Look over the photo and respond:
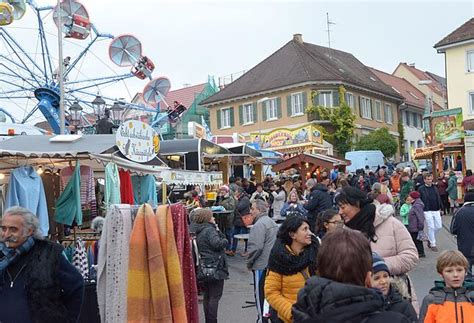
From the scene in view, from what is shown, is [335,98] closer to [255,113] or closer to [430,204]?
[255,113]

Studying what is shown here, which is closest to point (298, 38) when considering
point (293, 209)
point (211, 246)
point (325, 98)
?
point (325, 98)

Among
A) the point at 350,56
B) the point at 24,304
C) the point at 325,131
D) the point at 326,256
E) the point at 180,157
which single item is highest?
the point at 350,56

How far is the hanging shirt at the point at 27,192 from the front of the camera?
6801 millimetres

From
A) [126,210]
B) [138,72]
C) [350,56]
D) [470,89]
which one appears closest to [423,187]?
[126,210]

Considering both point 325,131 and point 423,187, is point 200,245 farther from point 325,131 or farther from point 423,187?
point 325,131

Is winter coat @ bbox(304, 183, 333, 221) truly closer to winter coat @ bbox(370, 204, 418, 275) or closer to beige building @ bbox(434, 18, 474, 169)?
winter coat @ bbox(370, 204, 418, 275)

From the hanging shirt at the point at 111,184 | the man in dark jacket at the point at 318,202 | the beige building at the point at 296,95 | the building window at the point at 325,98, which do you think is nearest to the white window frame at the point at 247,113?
the beige building at the point at 296,95

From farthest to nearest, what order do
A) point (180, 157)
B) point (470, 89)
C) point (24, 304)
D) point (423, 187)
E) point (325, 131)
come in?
point (325, 131) → point (470, 89) → point (180, 157) → point (423, 187) → point (24, 304)

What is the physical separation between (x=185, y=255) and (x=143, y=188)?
4677 mm

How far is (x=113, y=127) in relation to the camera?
13875 mm

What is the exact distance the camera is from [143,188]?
961 cm

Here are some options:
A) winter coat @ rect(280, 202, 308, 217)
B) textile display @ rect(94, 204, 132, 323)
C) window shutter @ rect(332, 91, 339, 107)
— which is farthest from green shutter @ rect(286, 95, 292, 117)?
textile display @ rect(94, 204, 132, 323)

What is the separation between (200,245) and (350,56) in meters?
48.3

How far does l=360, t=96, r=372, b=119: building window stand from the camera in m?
43.5
